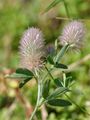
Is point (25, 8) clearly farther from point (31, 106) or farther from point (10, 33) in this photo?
point (31, 106)

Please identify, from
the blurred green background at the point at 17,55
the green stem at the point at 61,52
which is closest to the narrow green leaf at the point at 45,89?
the green stem at the point at 61,52

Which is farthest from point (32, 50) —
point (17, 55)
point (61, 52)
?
point (17, 55)

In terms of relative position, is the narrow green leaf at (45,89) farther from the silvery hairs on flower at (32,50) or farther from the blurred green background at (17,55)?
the blurred green background at (17,55)

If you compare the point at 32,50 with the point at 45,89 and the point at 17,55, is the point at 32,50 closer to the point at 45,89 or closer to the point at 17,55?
the point at 45,89

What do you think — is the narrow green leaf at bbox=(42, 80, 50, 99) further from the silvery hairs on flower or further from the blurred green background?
the blurred green background

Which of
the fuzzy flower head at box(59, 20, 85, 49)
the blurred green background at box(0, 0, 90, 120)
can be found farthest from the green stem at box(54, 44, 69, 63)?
the blurred green background at box(0, 0, 90, 120)
